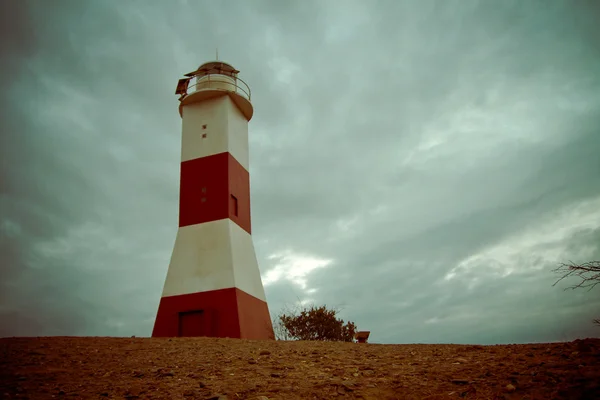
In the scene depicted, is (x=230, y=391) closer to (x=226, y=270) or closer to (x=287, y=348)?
(x=287, y=348)

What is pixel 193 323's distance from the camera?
47.7 ft

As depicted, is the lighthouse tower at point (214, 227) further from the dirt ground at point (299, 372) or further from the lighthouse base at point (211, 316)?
the dirt ground at point (299, 372)

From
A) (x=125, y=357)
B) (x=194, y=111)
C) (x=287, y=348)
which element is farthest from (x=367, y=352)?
(x=194, y=111)

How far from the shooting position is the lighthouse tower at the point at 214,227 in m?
14.5

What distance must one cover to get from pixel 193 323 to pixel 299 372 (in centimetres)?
823

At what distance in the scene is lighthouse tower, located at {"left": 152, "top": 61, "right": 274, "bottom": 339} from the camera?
1448 centimetres

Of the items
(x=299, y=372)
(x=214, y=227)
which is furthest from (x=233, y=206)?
(x=299, y=372)

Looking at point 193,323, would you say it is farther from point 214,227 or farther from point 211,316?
point 214,227

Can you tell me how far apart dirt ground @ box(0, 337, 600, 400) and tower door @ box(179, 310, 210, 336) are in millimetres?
4903

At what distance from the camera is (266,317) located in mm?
16016

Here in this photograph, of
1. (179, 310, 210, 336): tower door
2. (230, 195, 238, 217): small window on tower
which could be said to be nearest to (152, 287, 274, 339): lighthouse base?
(179, 310, 210, 336): tower door

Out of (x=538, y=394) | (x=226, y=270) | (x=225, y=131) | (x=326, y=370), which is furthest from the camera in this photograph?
(x=225, y=131)

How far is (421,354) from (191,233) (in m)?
9.81

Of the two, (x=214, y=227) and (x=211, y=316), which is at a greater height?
(x=214, y=227)
